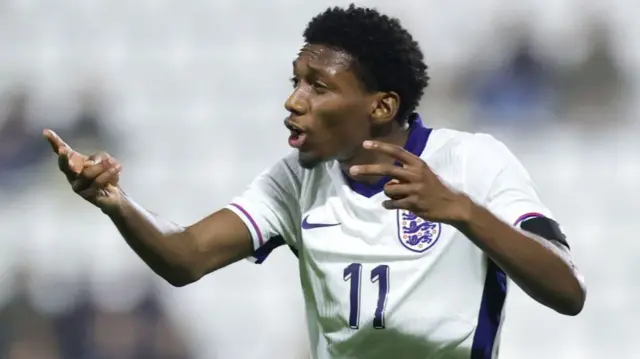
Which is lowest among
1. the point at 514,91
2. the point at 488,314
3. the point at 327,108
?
the point at 488,314

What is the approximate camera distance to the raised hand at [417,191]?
59.5 inches

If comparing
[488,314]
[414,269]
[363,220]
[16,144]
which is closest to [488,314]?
[488,314]

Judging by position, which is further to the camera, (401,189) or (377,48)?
(377,48)

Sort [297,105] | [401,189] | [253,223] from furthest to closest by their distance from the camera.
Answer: [253,223] → [297,105] → [401,189]

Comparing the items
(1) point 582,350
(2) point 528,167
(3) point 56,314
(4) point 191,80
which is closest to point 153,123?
(4) point 191,80

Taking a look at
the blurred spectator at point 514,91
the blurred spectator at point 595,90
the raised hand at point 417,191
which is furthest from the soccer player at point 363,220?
the blurred spectator at point 595,90

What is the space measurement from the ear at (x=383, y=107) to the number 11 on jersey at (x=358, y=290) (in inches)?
10.8

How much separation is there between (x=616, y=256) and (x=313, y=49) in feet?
6.32

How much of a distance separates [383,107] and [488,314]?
16.7 inches

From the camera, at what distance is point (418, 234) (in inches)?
74.4

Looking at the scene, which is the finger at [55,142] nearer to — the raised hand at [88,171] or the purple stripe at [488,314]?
the raised hand at [88,171]

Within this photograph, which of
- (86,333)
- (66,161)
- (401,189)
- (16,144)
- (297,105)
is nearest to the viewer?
(401,189)

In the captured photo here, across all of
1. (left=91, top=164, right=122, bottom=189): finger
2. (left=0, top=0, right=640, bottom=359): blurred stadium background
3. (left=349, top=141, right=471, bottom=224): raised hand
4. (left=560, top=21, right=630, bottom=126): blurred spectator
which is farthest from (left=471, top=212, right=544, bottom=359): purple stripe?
(left=560, top=21, right=630, bottom=126): blurred spectator

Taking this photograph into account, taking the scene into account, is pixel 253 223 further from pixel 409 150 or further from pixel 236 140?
pixel 236 140
